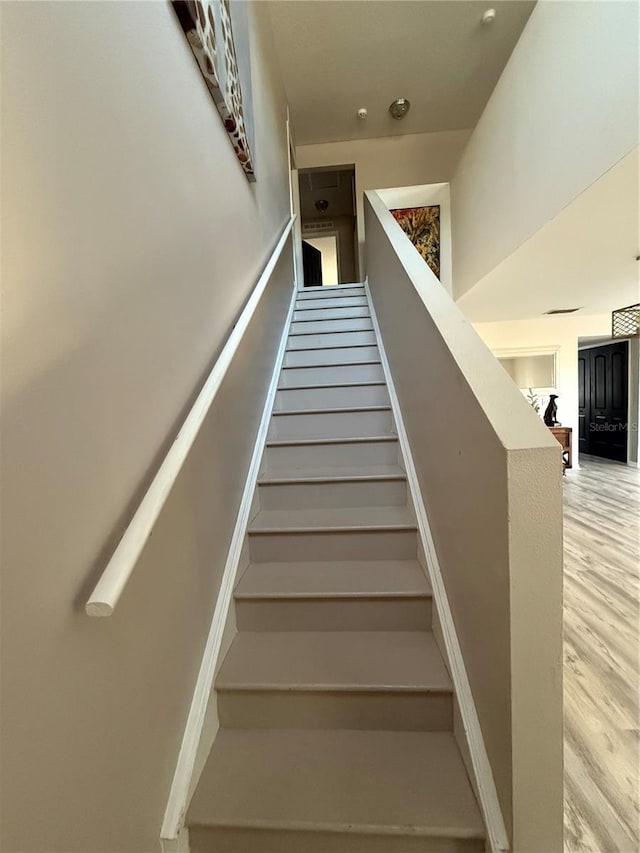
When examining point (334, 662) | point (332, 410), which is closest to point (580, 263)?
point (332, 410)

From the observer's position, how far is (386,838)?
915 millimetres

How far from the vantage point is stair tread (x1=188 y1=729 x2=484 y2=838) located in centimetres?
92

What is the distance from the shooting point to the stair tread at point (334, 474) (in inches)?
70.9

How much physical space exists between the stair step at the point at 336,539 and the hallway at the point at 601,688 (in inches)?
36.6

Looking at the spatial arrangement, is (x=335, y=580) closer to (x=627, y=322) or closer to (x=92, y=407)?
(x=92, y=407)

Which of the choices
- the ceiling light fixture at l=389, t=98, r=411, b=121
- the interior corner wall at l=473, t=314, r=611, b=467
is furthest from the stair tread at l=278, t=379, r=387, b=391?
the interior corner wall at l=473, t=314, r=611, b=467

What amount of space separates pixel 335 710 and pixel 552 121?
3.00 meters

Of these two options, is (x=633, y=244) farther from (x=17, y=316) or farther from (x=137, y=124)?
(x=17, y=316)

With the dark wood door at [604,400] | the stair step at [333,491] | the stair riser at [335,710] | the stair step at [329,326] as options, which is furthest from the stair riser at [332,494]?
the dark wood door at [604,400]

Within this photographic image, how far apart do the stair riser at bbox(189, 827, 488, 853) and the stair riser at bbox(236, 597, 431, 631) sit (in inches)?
20.6

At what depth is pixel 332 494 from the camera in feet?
5.95

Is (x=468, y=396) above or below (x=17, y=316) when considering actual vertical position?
below

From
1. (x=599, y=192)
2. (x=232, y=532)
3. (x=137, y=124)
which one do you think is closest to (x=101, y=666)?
(x=232, y=532)

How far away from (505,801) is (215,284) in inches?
69.0
